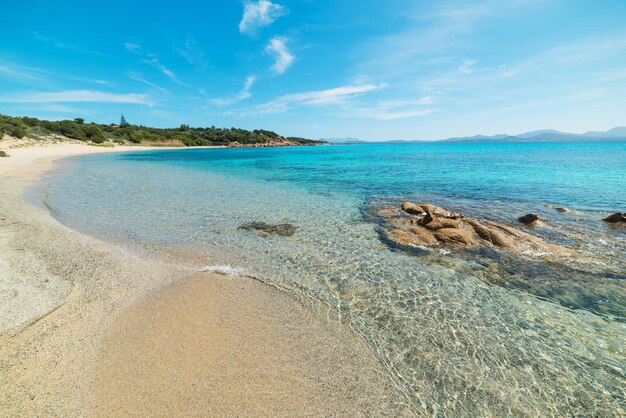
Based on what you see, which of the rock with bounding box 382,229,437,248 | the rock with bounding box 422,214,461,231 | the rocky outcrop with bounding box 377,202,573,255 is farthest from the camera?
the rock with bounding box 422,214,461,231

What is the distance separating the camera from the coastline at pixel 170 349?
3814 millimetres

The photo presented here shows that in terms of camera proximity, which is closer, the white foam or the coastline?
the coastline

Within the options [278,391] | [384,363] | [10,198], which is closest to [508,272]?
[384,363]

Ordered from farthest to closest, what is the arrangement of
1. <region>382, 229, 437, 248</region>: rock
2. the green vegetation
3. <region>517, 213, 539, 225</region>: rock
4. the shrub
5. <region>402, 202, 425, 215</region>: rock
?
1. the green vegetation
2. the shrub
3. <region>402, 202, 425, 215</region>: rock
4. <region>517, 213, 539, 225</region>: rock
5. <region>382, 229, 437, 248</region>: rock

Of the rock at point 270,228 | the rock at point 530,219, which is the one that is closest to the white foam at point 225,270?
the rock at point 270,228

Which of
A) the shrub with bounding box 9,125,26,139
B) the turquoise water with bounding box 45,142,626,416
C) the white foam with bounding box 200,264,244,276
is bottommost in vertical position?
the turquoise water with bounding box 45,142,626,416

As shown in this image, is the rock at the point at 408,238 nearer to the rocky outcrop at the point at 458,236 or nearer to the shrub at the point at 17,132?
the rocky outcrop at the point at 458,236

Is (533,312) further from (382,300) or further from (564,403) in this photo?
(382,300)

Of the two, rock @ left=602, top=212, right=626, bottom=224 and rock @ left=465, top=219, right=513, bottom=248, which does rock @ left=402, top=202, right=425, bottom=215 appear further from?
rock @ left=602, top=212, right=626, bottom=224

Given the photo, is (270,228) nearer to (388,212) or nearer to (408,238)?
(408,238)

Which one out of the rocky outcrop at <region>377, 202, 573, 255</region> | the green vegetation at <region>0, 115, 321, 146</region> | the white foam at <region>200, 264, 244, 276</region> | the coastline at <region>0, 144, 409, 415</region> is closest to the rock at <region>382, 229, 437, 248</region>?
the rocky outcrop at <region>377, 202, 573, 255</region>

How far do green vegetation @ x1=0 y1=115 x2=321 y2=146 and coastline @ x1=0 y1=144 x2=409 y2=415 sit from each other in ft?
232

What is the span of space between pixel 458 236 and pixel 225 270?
853cm

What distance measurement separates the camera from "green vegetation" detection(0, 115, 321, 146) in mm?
61838
